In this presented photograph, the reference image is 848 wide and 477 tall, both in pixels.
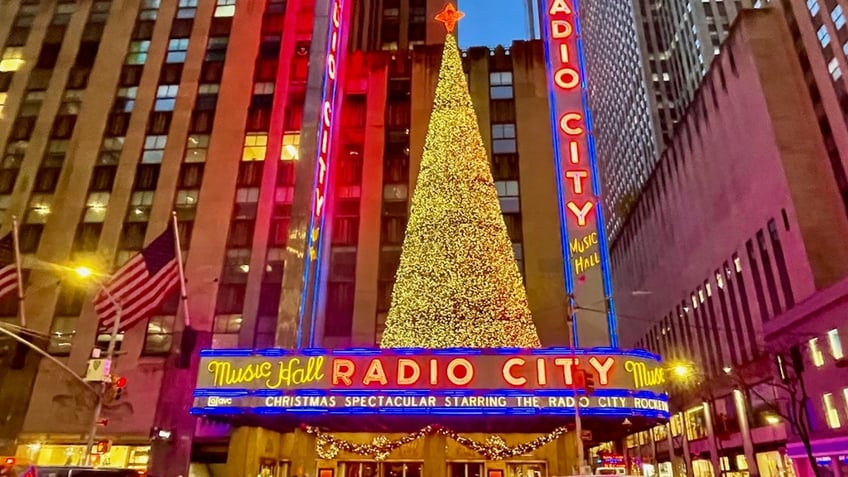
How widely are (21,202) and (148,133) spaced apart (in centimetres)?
928

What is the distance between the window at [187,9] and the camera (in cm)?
4528

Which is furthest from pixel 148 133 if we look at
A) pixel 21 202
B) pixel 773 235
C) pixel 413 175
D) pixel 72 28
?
pixel 773 235

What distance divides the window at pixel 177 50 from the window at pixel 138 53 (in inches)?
67.6

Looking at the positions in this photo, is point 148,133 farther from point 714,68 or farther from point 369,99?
point 714,68

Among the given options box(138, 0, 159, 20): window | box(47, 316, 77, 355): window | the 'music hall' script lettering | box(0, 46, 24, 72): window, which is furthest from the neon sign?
box(0, 46, 24, 72): window

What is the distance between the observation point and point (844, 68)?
47.7 m

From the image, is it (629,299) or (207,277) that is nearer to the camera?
(207,277)

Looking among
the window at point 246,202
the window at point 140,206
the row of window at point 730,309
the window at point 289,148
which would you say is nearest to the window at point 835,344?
the row of window at point 730,309

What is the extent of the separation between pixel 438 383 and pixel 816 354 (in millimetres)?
33123

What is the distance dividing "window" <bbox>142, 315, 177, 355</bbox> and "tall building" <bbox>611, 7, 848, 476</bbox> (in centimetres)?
3248

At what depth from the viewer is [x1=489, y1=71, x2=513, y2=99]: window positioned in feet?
139

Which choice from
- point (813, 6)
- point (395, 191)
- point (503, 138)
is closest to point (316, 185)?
point (395, 191)

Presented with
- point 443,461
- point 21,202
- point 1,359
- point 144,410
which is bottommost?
point 443,461

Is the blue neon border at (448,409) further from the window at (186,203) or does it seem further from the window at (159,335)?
the window at (186,203)
